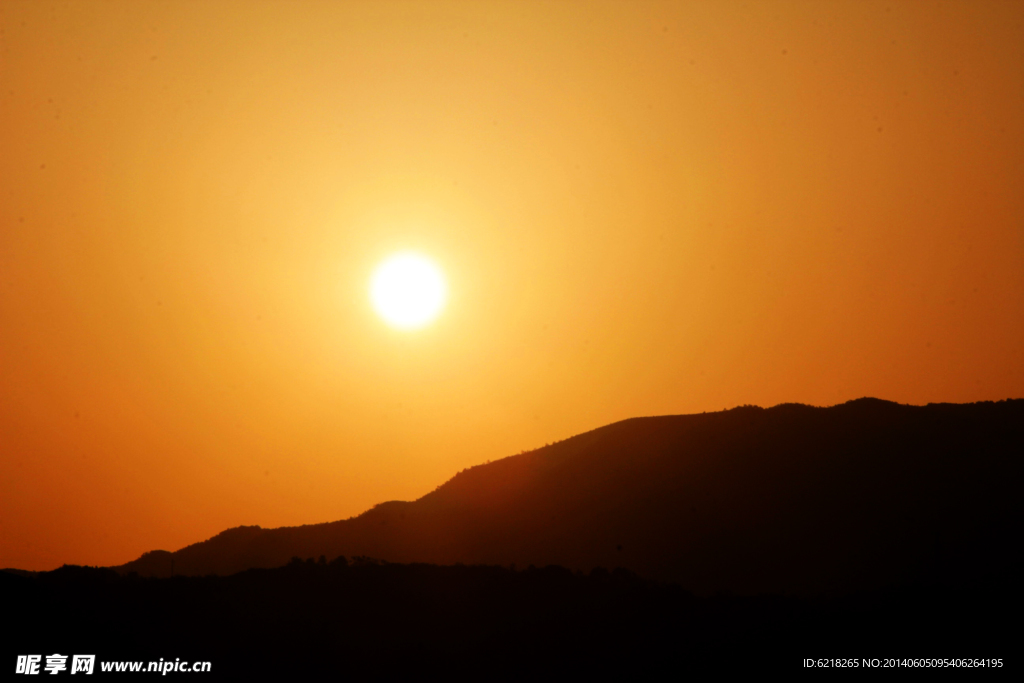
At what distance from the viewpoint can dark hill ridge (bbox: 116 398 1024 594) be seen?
141 ft

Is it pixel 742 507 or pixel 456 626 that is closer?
pixel 456 626

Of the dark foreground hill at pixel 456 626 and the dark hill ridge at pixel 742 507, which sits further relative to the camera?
the dark hill ridge at pixel 742 507

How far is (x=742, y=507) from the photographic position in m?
50.0

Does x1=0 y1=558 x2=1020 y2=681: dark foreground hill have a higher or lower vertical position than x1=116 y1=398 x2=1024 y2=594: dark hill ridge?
lower

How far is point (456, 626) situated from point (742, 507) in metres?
28.3

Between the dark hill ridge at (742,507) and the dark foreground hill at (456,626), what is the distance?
45.0 feet

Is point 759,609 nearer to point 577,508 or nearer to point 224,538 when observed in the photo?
point 577,508

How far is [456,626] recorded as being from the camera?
26031 mm

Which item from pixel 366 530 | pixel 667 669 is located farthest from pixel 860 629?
pixel 366 530

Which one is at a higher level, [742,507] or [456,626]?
[742,507]

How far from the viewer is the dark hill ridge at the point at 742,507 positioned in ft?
141

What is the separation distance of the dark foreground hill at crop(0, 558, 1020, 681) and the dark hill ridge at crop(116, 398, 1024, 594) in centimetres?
1372

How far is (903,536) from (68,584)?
37393 mm

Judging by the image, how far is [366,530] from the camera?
194ft
